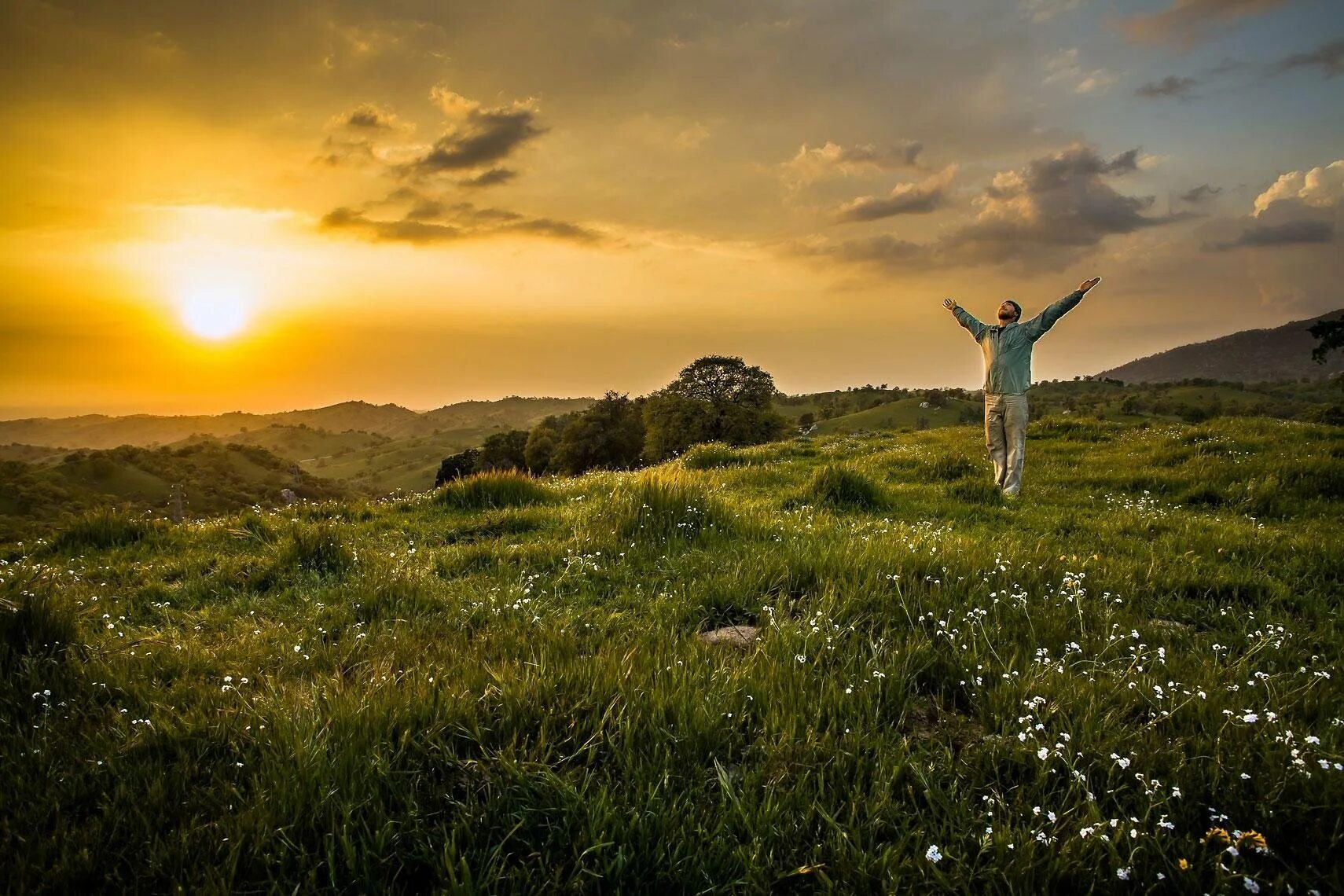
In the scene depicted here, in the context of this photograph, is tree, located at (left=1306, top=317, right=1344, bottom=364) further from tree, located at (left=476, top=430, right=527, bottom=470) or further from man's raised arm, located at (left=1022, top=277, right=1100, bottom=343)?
tree, located at (left=476, top=430, right=527, bottom=470)

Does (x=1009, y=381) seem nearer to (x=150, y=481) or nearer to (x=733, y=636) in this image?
(x=733, y=636)

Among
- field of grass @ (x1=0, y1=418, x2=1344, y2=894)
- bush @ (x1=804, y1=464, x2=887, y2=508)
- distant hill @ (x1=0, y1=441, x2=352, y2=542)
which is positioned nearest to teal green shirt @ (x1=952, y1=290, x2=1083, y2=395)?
bush @ (x1=804, y1=464, x2=887, y2=508)

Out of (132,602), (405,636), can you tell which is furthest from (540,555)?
(132,602)

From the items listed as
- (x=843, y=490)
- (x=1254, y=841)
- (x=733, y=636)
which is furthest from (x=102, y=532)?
(x=1254, y=841)

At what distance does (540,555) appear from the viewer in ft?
23.2

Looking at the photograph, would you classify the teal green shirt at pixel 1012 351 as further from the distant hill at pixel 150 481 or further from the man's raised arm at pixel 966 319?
the distant hill at pixel 150 481

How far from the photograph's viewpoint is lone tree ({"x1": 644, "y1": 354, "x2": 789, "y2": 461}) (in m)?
78.2

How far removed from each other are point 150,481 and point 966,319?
614 ft

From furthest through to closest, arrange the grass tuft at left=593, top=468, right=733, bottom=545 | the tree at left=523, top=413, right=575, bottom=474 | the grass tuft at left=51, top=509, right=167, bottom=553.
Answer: the tree at left=523, top=413, right=575, bottom=474
the grass tuft at left=51, top=509, right=167, bottom=553
the grass tuft at left=593, top=468, right=733, bottom=545

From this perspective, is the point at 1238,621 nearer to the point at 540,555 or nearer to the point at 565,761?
the point at 565,761

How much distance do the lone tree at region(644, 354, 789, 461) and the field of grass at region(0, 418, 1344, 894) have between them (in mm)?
66100

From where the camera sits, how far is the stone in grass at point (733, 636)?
4.53 m

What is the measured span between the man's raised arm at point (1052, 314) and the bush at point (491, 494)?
33.0 feet

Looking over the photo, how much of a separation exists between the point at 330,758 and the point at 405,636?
191cm
